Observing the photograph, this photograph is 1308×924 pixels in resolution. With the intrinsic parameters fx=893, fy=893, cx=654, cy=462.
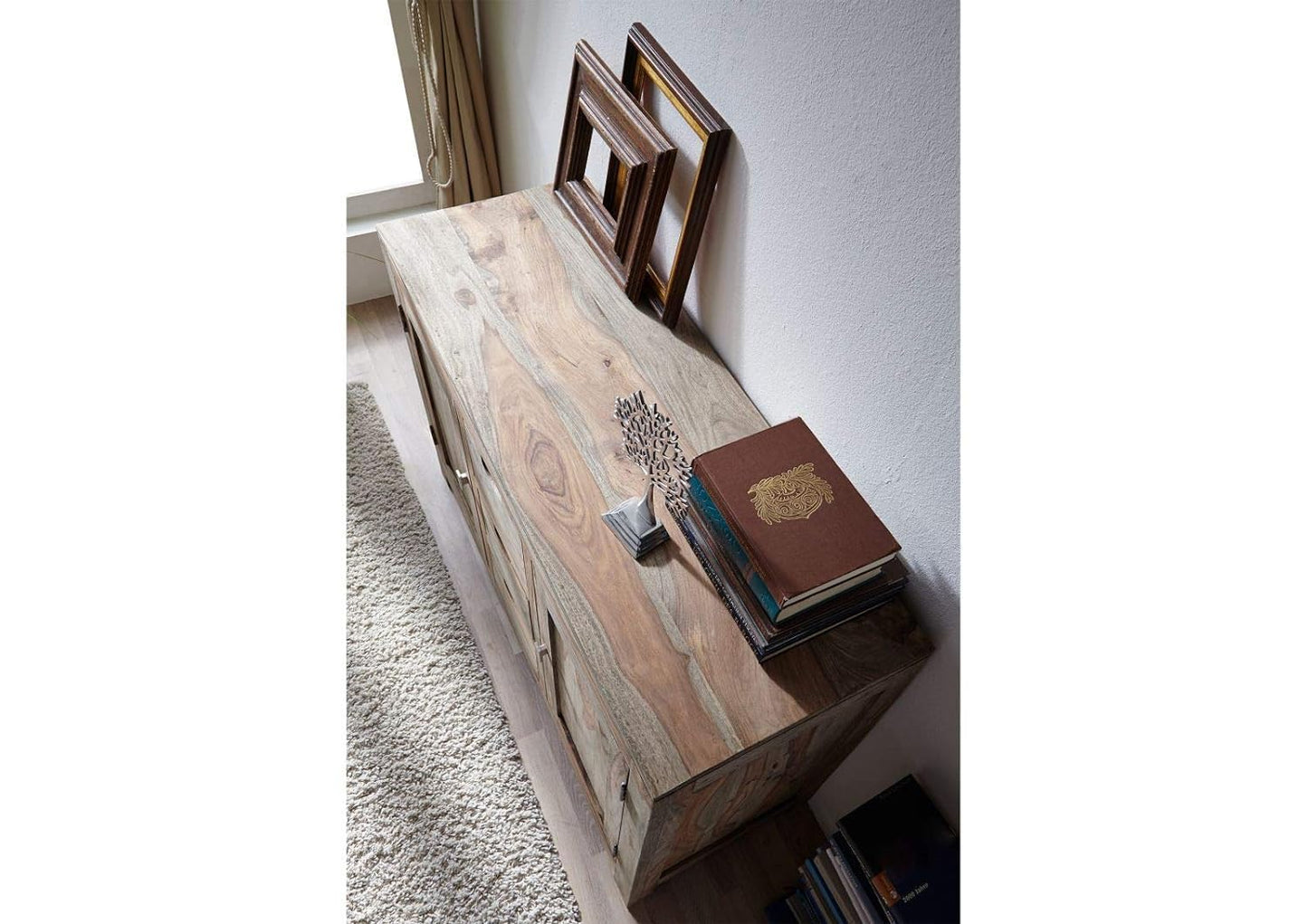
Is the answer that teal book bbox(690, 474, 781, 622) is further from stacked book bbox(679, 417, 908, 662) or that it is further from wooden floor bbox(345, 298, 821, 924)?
wooden floor bbox(345, 298, 821, 924)

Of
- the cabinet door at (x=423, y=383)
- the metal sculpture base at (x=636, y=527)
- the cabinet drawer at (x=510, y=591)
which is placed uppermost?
the cabinet door at (x=423, y=383)

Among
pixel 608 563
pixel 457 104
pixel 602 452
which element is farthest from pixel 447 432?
pixel 457 104

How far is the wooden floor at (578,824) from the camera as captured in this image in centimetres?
176

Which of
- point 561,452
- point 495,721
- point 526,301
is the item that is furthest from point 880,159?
point 495,721

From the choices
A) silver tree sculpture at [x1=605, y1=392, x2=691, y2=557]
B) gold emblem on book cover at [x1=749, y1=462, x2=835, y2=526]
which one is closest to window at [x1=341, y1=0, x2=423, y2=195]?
silver tree sculpture at [x1=605, y1=392, x2=691, y2=557]

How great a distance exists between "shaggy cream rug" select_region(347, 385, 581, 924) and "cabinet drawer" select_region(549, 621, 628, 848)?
0.22 m

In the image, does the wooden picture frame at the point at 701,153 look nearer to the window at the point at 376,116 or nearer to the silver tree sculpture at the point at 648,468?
the silver tree sculpture at the point at 648,468

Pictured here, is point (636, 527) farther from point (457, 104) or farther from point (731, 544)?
point (457, 104)

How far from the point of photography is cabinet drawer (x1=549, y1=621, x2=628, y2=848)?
1.30 meters

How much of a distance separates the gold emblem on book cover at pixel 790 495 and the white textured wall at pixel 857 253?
106mm

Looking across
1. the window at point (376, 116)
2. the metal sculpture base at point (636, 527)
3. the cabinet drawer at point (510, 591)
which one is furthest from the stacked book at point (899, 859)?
the window at point (376, 116)
